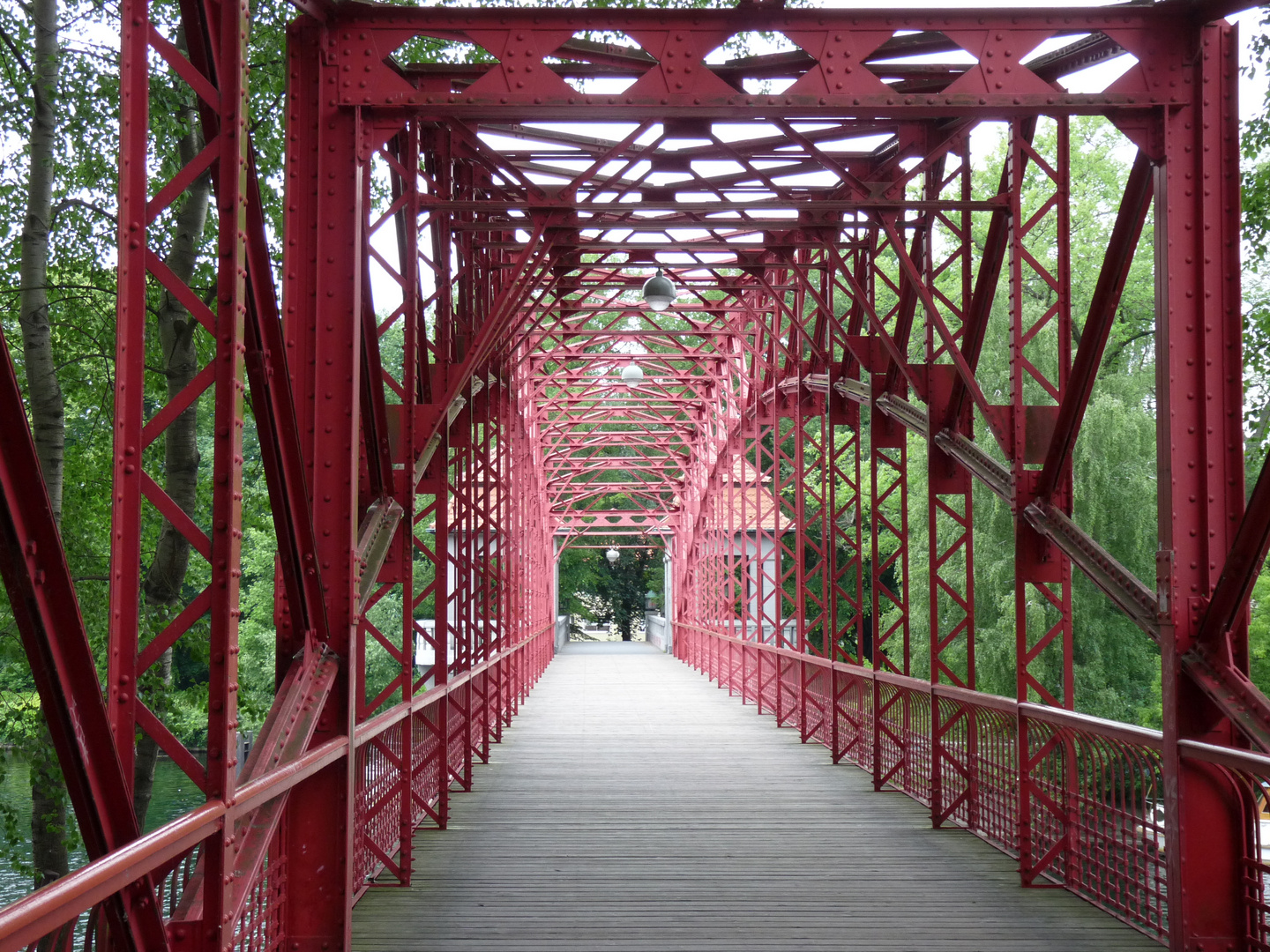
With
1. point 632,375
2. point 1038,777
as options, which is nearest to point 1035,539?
point 1038,777

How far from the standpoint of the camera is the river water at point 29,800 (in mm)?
21859

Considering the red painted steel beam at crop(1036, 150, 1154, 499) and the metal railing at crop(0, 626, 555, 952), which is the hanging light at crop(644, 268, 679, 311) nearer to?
the metal railing at crop(0, 626, 555, 952)

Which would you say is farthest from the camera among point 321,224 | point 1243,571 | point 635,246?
point 635,246

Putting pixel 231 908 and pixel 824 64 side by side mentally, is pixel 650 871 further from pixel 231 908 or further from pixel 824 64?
pixel 824 64

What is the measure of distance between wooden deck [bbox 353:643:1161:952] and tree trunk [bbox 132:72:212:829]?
2512 mm

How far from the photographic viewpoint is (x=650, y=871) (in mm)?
8172

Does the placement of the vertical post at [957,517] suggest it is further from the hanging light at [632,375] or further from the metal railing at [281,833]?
the hanging light at [632,375]

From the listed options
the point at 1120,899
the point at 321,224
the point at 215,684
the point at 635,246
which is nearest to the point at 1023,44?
the point at 321,224

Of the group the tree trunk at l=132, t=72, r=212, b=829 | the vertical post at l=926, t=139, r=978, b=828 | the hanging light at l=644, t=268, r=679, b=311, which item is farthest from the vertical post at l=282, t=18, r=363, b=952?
the hanging light at l=644, t=268, r=679, b=311

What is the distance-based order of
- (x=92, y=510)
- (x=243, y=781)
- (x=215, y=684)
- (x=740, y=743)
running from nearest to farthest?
(x=215, y=684) < (x=243, y=781) < (x=92, y=510) < (x=740, y=743)

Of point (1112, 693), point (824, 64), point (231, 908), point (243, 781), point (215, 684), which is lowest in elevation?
point (1112, 693)

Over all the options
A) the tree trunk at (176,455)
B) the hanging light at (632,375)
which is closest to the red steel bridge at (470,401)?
the tree trunk at (176,455)

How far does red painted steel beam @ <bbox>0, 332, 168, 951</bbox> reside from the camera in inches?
117

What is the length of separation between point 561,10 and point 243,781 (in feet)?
13.7
